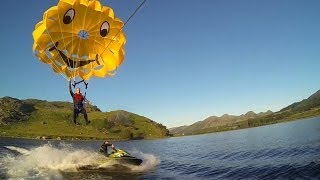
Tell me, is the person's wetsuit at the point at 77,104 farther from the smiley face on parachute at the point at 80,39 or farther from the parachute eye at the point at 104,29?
the parachute eye at the point at 104,29

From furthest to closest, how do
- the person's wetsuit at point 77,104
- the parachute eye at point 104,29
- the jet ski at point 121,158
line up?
the jet ski at point 121,158
the parachute eye at point 104,29
the person's wetsuit at point 77,104

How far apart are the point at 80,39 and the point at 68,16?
124 inches

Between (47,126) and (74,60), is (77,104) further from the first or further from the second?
(47,126)

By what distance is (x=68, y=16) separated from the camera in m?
21.1

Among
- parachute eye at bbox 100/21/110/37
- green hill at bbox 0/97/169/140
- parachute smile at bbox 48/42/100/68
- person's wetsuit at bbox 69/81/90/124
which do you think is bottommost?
person's wetsuit at bbox 69/81/90/124

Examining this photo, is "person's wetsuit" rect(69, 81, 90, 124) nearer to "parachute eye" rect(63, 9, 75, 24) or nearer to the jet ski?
"parachute eye" rect(63, 9, 75, 24)

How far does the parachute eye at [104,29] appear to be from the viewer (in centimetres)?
2269

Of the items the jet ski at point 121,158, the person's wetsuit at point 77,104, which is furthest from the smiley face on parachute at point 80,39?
the jet ski at point 121,158

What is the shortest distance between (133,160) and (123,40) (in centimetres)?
1504

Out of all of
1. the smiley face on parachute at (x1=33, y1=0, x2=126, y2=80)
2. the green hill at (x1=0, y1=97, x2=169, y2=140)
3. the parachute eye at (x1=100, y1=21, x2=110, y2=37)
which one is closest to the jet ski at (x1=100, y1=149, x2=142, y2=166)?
the smiley face on parachute at (x1=33, y1=0, x2=126, y2=80)

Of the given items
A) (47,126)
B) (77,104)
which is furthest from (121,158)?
(47,126)

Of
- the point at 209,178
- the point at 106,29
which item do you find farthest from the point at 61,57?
the point at 209,178

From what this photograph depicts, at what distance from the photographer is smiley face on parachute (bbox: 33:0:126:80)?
68.8 ft

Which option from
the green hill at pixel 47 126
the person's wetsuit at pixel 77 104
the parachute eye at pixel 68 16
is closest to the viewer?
the parachute eye at pixel 68 16
